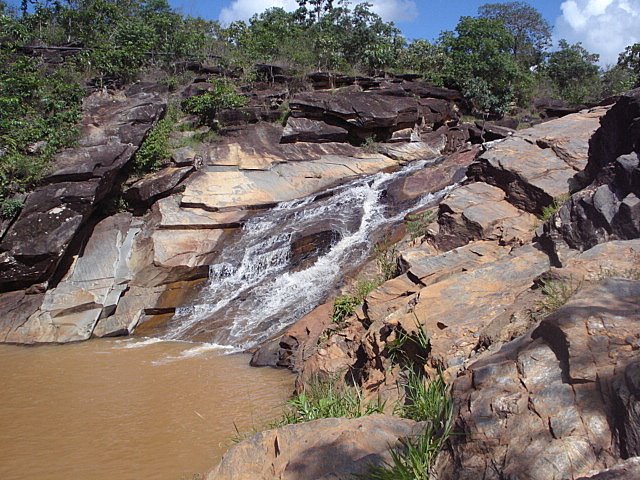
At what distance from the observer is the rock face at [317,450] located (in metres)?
3.48

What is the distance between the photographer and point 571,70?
107 ft

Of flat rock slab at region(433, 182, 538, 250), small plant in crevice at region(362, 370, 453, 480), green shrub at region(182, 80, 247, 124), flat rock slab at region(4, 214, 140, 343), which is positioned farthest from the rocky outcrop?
small plant in crevice at region(362, 370, 453, 480)

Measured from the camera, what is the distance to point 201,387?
8688 millimetres

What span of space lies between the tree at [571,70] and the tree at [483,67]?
6.46m

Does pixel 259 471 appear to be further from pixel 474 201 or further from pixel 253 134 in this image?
pixel 253 134

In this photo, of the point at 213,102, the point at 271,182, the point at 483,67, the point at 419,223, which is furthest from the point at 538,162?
the point at 483,67

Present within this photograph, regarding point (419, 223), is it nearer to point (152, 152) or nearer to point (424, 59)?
point (152, 152)

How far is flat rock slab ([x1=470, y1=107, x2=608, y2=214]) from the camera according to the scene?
9.56m

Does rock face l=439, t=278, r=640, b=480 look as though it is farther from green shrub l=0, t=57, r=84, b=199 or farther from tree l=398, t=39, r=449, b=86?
tree l=398, t=39, r=449, b=86

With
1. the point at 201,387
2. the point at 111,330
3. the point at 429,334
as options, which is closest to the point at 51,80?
the point at 111,330

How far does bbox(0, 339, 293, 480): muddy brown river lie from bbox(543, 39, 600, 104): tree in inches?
1114

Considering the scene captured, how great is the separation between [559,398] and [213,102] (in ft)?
65.5

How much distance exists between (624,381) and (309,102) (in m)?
19.4

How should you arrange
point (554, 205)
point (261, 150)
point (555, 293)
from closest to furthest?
1. point (555, 293)
2. point (554, 205)
3. point (261, 150)
